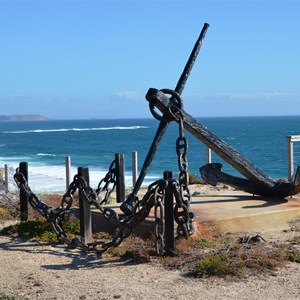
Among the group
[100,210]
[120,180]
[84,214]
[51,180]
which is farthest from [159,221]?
[51,180]

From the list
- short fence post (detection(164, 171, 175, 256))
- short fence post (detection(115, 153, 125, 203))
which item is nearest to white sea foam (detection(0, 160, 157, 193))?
short fence post (detection(115, 153, 125, 203))

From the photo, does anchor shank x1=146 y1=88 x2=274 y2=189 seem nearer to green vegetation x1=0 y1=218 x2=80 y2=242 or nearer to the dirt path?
green vegetation x1=0 y1=218 x2=80 y2=242

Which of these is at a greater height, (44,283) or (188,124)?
(188,124)

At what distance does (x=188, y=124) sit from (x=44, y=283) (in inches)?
141

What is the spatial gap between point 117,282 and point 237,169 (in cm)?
392

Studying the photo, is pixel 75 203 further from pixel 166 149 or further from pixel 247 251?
pixel 166 149

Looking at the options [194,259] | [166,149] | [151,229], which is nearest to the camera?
[194,259]

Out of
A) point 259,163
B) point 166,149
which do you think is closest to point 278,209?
point 259,163

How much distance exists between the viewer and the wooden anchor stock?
8.95 m

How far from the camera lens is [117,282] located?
6.04 metres

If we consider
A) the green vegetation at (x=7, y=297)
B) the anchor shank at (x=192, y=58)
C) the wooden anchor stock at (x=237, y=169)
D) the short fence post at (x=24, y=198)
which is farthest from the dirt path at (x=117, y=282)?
the anchor shank at (x=192, y=58)

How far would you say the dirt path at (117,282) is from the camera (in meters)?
5.60

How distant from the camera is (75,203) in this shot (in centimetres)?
1130

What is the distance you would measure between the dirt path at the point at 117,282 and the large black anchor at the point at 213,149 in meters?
1.43
